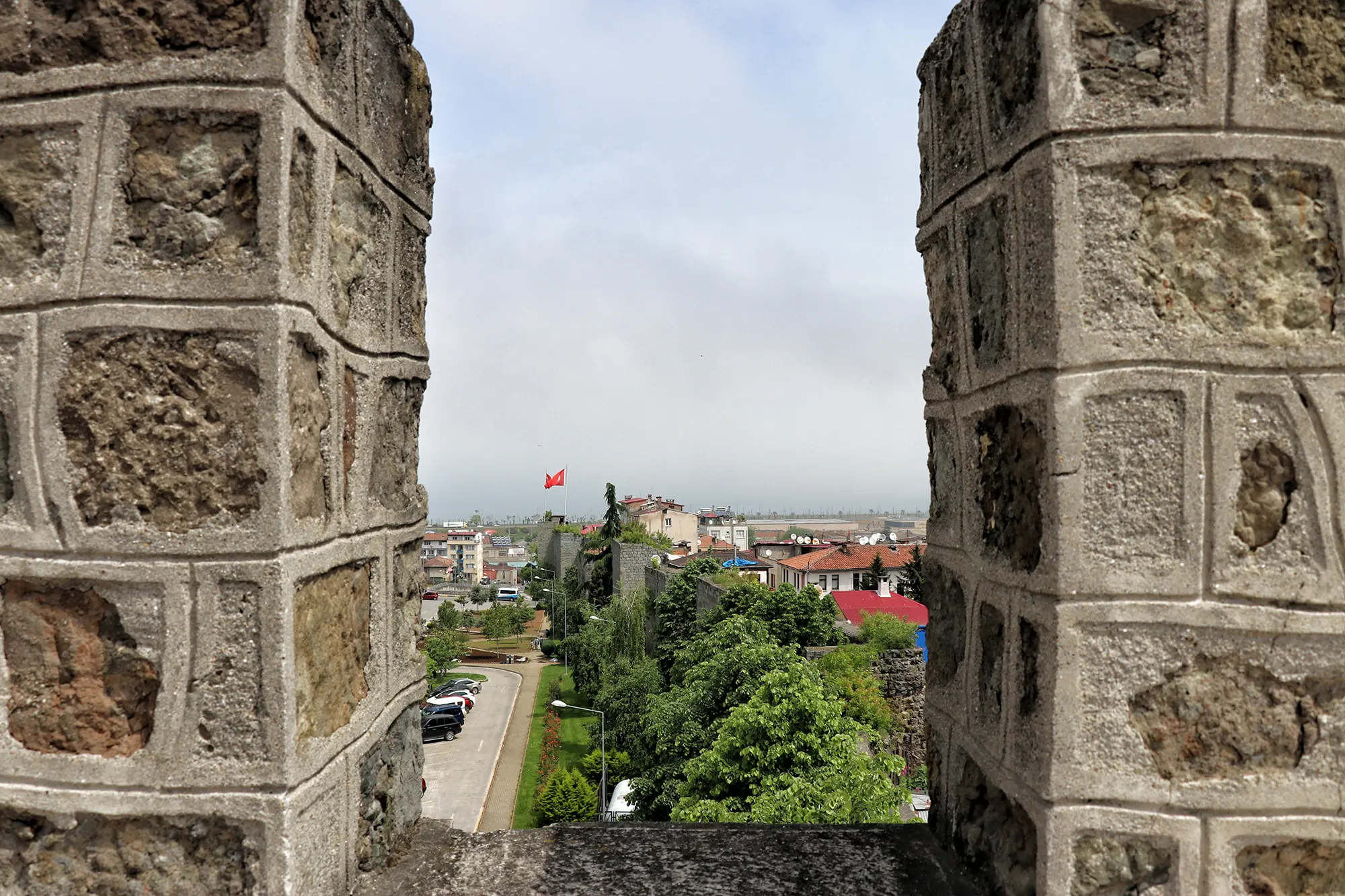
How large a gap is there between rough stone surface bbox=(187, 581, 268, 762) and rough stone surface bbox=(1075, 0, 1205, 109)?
1.80 metres

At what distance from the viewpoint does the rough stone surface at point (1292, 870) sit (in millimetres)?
1523

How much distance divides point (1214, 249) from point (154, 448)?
199cm

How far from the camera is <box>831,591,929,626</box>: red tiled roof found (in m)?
25.0

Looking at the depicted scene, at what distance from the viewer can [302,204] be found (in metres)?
1.70

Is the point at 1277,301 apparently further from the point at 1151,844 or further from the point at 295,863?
the point at 295,863

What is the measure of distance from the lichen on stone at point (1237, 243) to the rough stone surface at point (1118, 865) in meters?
0.92

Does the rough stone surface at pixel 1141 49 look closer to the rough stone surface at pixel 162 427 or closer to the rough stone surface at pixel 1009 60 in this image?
the rough stone surface at pixel 1009 60

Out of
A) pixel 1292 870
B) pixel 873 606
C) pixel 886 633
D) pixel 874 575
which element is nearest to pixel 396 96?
pixel 1292 870

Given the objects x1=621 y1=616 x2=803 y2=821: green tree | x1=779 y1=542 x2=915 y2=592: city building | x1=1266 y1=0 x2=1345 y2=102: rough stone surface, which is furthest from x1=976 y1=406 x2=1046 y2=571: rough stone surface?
x1=779 y1=542 x2=915 y2=592: city building

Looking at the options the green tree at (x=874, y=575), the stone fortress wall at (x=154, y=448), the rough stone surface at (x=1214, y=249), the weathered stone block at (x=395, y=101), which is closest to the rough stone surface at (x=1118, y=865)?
the rough stone surface at (x=1214, y=249)

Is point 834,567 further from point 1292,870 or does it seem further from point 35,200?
point 35,200

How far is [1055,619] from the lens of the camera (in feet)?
5.02

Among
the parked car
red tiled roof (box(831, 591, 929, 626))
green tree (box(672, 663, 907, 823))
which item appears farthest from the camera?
the parked car

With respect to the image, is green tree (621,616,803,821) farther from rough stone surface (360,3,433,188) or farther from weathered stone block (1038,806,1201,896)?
weathered stone block (1038,806,1201,896)
